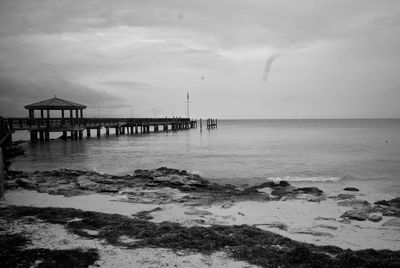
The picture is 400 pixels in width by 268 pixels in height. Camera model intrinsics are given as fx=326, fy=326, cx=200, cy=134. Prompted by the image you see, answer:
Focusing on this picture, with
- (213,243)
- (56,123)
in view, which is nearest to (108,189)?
(213,243)

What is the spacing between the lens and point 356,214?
369 inches

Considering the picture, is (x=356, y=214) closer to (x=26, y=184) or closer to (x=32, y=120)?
(x=26, y=184)

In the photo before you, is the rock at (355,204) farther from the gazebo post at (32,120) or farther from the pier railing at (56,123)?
the gazebo post at (32,120)

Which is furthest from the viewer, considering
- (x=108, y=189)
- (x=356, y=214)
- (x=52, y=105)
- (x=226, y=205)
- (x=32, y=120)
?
(x=32, y=120)

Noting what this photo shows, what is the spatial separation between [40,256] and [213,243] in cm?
321

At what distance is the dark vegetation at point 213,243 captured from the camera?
585 centimetres

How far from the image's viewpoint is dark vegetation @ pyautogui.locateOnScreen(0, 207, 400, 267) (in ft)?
19.2

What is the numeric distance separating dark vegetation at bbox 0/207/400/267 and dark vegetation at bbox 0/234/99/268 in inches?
0.6

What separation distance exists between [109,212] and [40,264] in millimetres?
3970

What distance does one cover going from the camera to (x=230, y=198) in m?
11.5

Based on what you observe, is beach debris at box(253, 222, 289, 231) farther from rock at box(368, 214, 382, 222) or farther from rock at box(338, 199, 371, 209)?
rock at box(338, 199, 371, 209)

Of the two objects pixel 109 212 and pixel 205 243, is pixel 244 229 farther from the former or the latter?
pixel 109 212

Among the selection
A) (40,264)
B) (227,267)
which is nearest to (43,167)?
(40,264)

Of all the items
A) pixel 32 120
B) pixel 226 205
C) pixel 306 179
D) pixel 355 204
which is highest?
pixel 32 120
